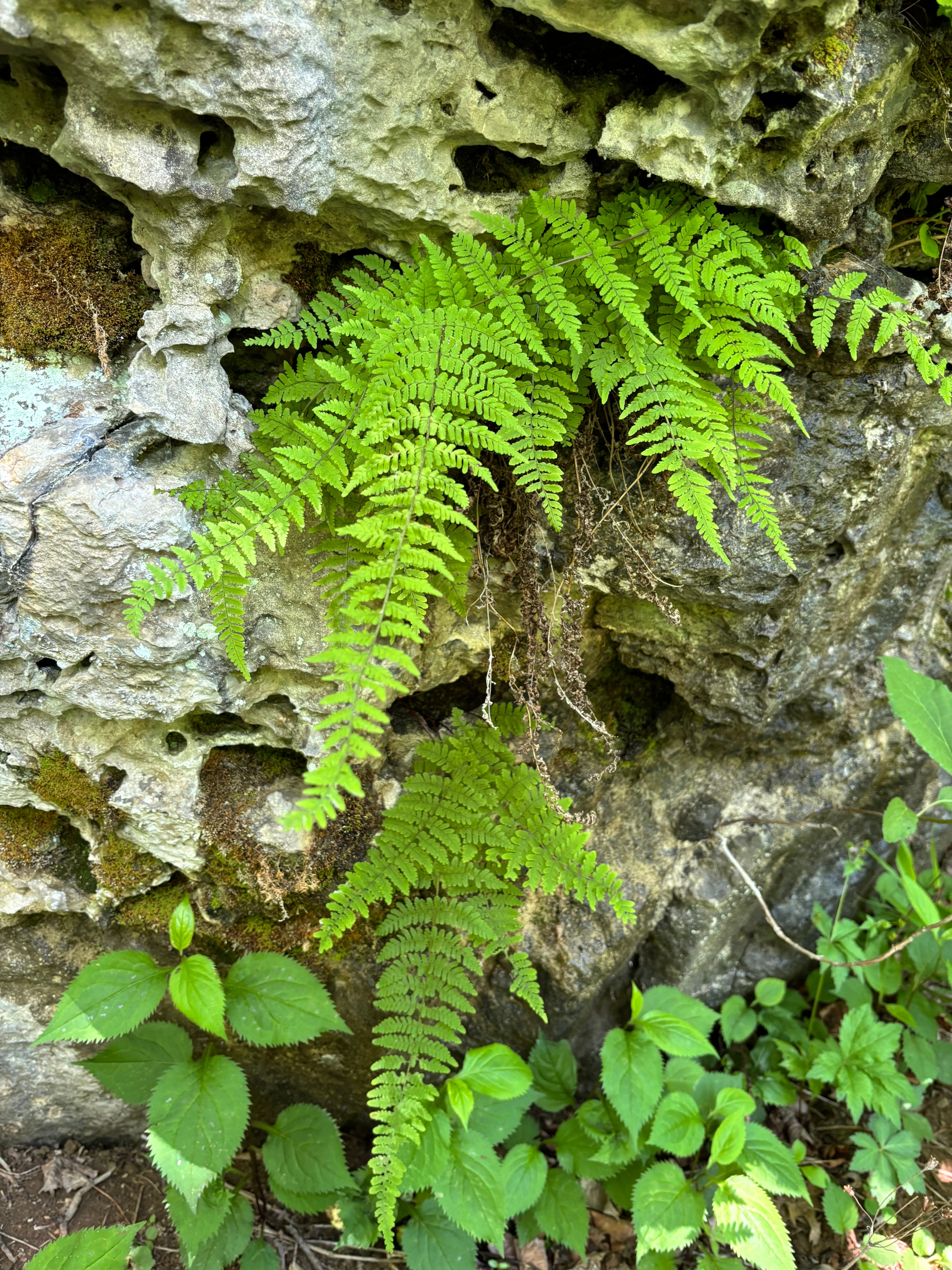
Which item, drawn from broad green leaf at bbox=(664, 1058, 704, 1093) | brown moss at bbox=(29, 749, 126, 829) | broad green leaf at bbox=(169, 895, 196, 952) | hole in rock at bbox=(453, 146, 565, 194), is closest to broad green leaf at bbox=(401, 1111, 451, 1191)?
broad green leaf at bbox=(664, 1058, 704, 1093)

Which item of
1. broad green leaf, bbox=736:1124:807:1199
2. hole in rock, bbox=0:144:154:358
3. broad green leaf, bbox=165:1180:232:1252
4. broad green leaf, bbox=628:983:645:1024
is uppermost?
hole in rock, bbox=0:144:154:358

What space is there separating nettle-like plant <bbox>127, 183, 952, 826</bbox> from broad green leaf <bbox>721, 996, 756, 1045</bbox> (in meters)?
2.74

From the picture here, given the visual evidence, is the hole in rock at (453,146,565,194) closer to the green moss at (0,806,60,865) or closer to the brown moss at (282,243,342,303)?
the brown moss at (282,243,342,303)

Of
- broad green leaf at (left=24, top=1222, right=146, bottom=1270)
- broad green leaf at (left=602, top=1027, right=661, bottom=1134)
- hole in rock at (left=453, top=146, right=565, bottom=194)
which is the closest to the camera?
broad green leaf at (left=24, top=1222, right=146, bottom=1270)

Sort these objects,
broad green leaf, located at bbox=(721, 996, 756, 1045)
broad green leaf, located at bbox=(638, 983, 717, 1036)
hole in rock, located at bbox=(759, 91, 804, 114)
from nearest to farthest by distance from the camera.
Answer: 1. hole in rock, located at bbox=(759, 91, 804, 114)
2. broad green leaf, located at bbox=(638, 983, 717, 1036)
3. broad green leaf, located at bbox=(721, 996, 756, 1045)

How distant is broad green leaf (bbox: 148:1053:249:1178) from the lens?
A: 2.99 metres

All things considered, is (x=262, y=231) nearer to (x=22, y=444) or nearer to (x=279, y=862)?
(x=22, y=444)

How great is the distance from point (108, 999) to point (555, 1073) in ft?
6.78

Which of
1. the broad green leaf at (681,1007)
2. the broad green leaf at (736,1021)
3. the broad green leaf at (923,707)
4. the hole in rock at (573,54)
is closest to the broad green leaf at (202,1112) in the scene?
the broad green leaf at (681,1007)

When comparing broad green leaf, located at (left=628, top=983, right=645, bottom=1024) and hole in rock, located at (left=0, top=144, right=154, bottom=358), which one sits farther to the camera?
broad green leaf, located at (left=628, top=983, right=645, bottom=1024)

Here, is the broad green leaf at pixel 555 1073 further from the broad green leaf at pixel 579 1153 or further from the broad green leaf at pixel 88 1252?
Answer: the broad green leaf at pixel 88 1252

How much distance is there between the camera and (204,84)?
253 cm

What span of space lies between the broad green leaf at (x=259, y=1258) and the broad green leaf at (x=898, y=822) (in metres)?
3.26

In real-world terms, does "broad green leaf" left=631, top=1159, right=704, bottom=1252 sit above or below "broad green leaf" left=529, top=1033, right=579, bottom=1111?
above
